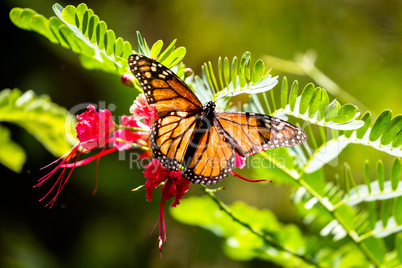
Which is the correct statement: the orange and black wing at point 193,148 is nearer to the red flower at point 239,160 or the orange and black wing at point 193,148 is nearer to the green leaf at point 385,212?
the red flower at point 239,160

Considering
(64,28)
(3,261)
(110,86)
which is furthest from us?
(110,86)

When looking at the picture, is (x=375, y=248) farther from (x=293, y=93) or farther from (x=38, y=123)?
(x=38, y=123)

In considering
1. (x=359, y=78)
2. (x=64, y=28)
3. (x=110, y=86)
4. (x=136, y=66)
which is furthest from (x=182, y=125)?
(x=359, y=78)

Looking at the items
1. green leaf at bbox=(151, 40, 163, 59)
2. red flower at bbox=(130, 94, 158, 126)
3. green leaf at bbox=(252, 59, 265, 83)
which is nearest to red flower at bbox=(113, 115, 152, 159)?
red flower at bbox=(130, 94, 158, 126)

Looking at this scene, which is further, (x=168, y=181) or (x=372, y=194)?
(x=372, y=194)

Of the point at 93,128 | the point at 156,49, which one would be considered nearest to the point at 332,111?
the point at 156,49

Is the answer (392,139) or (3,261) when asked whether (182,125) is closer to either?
(392,139)

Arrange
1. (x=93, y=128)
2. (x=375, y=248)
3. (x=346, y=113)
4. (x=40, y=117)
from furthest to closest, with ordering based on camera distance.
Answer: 1. (x=40, y=117)
2. (x=375, y=248)
3. (x=93, y=128)
4. (x=346, y=113)
